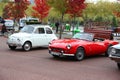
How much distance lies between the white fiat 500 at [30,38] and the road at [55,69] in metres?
2.99

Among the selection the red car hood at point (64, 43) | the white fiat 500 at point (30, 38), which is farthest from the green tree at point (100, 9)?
the red car hood at point (64, 43)

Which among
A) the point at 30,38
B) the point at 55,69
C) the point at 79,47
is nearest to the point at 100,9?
the point at 30,38

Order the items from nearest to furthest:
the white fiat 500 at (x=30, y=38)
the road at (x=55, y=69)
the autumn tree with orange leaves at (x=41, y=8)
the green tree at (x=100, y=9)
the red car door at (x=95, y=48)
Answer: the road at (x=55, y=69) < the red car door at (x=95, y=48) < the white fiat 500 at (x=30, y=38) < the autumn tree with orange leaves at (x=41, y=8) < the green tree at (x=100, y=9)

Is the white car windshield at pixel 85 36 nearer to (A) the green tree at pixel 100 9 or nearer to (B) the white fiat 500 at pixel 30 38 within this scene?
(B) the white fiat 500 at pixel 30 38

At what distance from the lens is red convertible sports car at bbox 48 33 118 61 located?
13.8 metres

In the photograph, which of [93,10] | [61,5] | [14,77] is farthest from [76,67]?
[93,10]

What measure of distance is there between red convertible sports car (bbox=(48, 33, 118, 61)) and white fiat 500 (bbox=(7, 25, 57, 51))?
3375 millimetres

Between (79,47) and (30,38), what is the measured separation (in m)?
4.63

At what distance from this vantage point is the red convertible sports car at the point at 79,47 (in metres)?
13.8

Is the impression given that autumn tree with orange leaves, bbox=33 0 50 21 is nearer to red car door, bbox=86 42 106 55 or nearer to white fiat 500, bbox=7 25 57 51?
white fiat 500, bbox=7 25 57 51

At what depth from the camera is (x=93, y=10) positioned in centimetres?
5116

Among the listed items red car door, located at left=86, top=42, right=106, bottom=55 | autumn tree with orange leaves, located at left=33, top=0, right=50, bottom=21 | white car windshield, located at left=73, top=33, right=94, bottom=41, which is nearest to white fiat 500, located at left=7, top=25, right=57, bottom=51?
white car windshield, located at left=73, top=33, right=94, bottom=41

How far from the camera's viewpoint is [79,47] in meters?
14.0

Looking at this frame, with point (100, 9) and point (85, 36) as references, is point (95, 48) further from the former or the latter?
point (100, 9)
